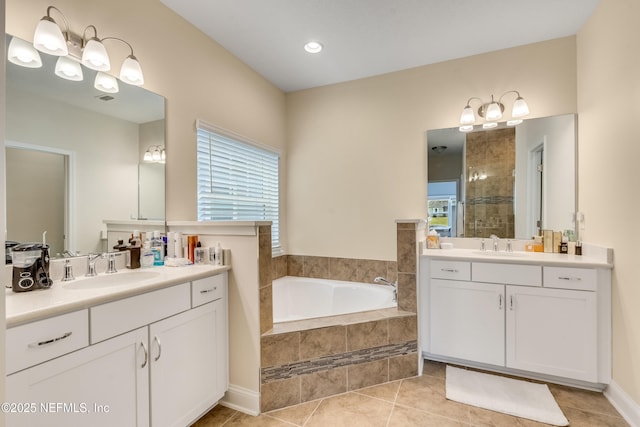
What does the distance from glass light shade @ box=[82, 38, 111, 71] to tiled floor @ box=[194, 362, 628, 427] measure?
2057mm

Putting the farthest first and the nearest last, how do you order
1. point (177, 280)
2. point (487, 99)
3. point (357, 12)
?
point (487, 99) < point (357, 12) < point (177, 280)

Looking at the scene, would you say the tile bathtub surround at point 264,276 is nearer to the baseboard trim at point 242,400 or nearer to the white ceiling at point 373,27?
the baseboard trim at point 242,400

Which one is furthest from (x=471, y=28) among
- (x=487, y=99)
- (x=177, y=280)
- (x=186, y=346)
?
(x=186, y=346)

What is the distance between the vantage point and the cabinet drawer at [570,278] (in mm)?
1921

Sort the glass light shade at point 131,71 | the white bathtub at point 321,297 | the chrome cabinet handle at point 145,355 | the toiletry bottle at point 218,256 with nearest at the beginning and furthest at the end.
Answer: the chrome cabinet handle at point 145,355 → the glass light shade at point 131,71 → the toiletry bottle at point 218,256 → the white bathtub at point 321,297

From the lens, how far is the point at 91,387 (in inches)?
45.9

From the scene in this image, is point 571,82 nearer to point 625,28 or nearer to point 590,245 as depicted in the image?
point 625,28

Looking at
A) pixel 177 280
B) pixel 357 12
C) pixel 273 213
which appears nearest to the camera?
pixel 177 280

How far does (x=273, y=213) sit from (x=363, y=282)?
1190 millimetres

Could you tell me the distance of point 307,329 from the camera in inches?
75.2

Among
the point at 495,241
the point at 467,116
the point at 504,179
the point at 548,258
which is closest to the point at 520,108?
the point at 467,116

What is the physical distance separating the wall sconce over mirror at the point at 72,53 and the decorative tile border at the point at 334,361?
1916mm

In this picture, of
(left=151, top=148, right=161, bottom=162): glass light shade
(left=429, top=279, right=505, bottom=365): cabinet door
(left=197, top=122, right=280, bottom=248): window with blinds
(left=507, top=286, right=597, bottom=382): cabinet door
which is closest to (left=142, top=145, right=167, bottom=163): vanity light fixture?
(left=151, top=148, right=161, bottom=162): glass light shade

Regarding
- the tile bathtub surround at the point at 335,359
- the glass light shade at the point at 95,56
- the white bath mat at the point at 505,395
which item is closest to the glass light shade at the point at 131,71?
the glass light shade at the point at 95,56
